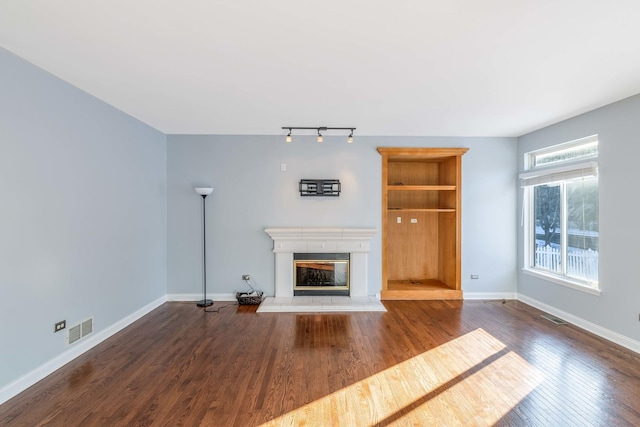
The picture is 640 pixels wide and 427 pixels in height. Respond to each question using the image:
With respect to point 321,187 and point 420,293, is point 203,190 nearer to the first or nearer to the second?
point 321,187

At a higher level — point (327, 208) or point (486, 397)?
point (327, 208)

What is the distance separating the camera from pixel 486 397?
2119 mm

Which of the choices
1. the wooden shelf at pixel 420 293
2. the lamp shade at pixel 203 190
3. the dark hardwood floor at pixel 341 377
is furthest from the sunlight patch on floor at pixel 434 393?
the lamp shade at pixel 203 190

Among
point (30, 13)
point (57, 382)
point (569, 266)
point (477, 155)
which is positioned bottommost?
point (57, 382)

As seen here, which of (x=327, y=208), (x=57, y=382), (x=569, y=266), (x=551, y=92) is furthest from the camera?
(x=327, y=208)

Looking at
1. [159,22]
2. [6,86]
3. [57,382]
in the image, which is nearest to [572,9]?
[159,22]

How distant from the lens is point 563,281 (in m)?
3.63

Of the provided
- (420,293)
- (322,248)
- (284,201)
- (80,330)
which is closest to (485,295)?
(420,293)

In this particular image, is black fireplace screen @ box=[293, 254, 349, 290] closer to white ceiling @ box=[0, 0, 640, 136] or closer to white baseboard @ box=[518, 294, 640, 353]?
white ceiling @ box=[0, 0, 640, 136]

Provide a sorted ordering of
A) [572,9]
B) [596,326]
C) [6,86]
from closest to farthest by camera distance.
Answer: [572,9], [6,86], [596,326]

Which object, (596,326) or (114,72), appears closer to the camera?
(114,72)

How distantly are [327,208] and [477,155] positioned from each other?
98.3 inches

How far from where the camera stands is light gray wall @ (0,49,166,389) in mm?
2145

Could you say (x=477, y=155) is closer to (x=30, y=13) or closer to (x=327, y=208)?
(x=327, y=208)
